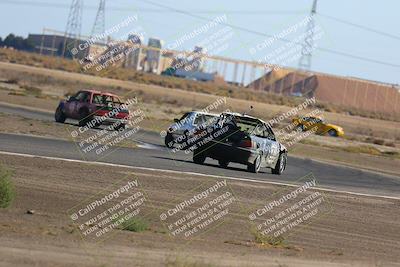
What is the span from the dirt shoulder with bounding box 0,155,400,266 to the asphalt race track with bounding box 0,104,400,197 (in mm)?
2059

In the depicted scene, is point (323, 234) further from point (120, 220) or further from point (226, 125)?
point (226, 125)

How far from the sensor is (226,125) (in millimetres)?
26406

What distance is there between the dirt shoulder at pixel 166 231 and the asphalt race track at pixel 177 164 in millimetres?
2059

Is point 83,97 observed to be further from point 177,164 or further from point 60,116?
point 177,164

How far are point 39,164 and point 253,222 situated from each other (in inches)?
236

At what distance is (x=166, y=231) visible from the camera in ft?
51.3

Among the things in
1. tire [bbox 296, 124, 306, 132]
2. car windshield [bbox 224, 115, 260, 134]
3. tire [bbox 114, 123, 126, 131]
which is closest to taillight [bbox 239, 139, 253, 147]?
car windshield [bbox 224, 115, 260, 134]

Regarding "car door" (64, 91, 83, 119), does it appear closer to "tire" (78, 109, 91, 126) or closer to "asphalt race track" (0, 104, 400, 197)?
"tire" (78, 109, 91, 126)

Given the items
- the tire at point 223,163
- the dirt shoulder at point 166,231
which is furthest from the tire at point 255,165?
the dirt shoulder at point 166,231

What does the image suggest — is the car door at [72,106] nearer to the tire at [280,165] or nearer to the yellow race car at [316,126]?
the tire at [280,165]

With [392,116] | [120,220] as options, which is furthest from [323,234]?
[392,116]

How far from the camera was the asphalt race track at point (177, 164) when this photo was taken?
25812mm

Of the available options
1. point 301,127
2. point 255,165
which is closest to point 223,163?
point 255,165

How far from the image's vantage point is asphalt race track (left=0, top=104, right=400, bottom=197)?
25812 millimetres
